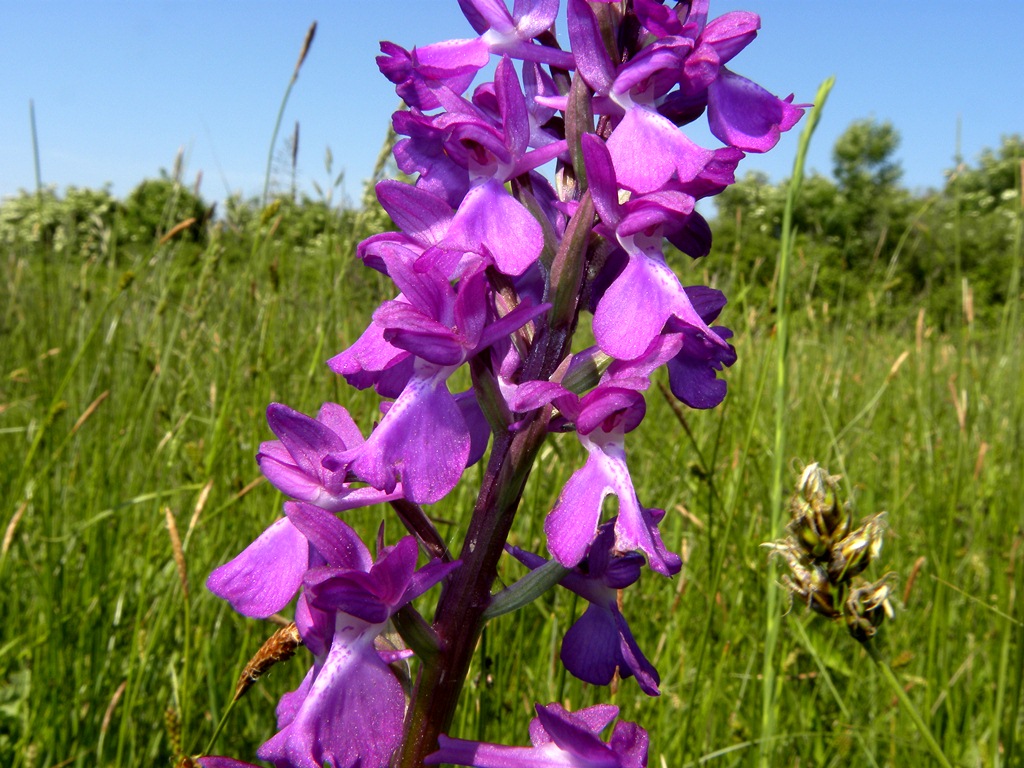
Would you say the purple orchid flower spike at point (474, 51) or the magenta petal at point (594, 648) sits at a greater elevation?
the purple orchid flower spike at point (474, 51)

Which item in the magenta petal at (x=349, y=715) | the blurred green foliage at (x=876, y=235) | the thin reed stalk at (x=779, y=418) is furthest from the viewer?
the blurred green foliage at (x=876, y=235)

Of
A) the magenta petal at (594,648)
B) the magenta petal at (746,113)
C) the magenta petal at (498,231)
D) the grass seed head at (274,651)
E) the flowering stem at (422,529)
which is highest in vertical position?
the magenta petal at (746,113)

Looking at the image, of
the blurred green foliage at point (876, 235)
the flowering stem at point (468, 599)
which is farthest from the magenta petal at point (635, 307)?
the blurred green foliage at point (876, 235)

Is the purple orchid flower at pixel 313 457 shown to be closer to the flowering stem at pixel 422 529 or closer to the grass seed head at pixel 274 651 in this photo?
the flowering stem at pixel 422 529

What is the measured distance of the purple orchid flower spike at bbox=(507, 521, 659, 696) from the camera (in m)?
A: 0.93

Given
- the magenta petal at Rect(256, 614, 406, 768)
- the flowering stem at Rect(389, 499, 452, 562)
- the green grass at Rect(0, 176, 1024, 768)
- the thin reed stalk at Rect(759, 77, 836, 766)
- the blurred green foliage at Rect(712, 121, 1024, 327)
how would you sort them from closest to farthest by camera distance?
the magenta petal at Rect(256, 614, 406, 768), the flowering stem at Rect(389, 499, 452, 562), the thin reed stalk at Rect(759, 77, 836, 766), the green grass at Rect(0, 176, 1024, 768), the blurred green foliage at Rect(712, 121, 1024, 327)

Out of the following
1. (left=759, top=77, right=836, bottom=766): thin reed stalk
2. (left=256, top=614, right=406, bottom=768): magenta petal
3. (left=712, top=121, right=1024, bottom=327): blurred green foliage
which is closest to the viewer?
(left=256, top=614, right=406, bottom=768): magenta petal

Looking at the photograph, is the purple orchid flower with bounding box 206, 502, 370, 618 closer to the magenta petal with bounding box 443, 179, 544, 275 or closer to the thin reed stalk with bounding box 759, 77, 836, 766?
the magenta petal with bounding box 443, 179, 544, 275

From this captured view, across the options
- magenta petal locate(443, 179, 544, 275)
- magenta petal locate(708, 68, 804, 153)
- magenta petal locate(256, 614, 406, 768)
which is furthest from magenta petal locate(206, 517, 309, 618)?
magenta petal locate(708, 68, 804, 153)

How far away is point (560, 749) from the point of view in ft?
2.78

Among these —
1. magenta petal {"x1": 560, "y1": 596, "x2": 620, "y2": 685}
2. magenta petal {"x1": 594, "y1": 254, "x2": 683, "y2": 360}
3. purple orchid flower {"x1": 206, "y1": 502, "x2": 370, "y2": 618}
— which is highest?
magenta petal {"x1": 594, "y1": 254, "x2": 683, "y2": 360}

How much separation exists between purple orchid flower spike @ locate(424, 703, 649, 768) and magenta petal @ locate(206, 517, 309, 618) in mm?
221

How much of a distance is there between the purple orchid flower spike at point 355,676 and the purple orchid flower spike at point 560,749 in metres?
0.07

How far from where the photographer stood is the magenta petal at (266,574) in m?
0.87
